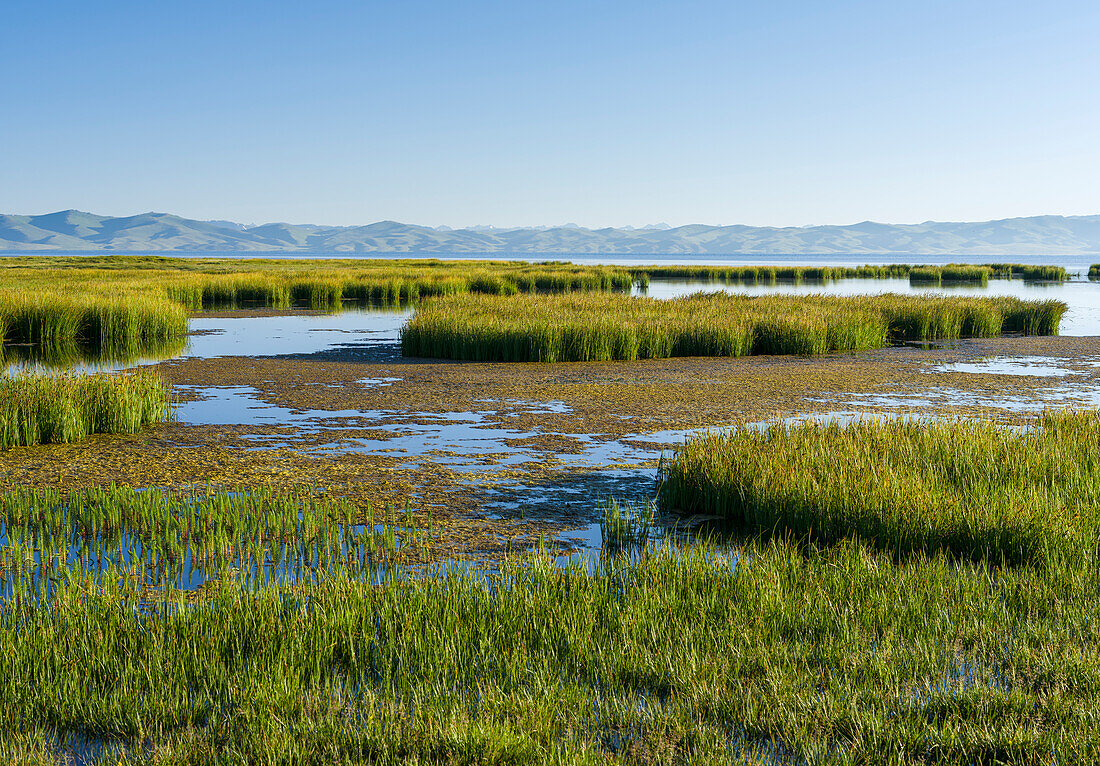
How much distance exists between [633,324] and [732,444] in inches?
481

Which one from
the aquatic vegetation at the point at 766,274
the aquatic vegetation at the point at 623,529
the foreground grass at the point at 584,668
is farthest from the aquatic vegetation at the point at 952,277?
the foreground grass at the point at 584,668

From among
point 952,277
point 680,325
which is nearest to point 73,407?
point 680,325

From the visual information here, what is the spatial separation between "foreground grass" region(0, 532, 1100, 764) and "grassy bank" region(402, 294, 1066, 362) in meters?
14.3

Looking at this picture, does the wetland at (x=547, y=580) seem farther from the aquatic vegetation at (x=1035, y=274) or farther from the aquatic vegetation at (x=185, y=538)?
the aquatic vegetation at (x=1035, y=274)

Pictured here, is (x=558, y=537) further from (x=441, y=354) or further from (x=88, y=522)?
(x=441, y=354)

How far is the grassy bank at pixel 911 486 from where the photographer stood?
660 centimetres

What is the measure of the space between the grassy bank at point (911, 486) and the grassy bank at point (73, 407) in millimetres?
7094

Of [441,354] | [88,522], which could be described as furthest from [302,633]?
[441,354]

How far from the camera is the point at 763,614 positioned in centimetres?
514

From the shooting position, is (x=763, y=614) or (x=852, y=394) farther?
(x=852, y=394)

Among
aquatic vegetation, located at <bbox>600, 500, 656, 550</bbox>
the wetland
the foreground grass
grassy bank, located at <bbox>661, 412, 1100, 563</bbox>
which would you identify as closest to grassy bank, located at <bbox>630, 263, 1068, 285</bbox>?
the wetland

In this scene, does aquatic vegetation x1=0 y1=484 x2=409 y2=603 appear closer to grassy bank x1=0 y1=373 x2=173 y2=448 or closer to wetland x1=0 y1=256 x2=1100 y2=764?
wetland x1=0 y1=256 x2=1100 y2=764

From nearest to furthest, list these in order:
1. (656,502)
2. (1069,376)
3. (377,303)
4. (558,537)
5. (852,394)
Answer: (558,537)
(656,502)
(852,394)
(1069,376)
(377,303)

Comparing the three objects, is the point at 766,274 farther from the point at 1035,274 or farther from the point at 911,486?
the point at 911,486
